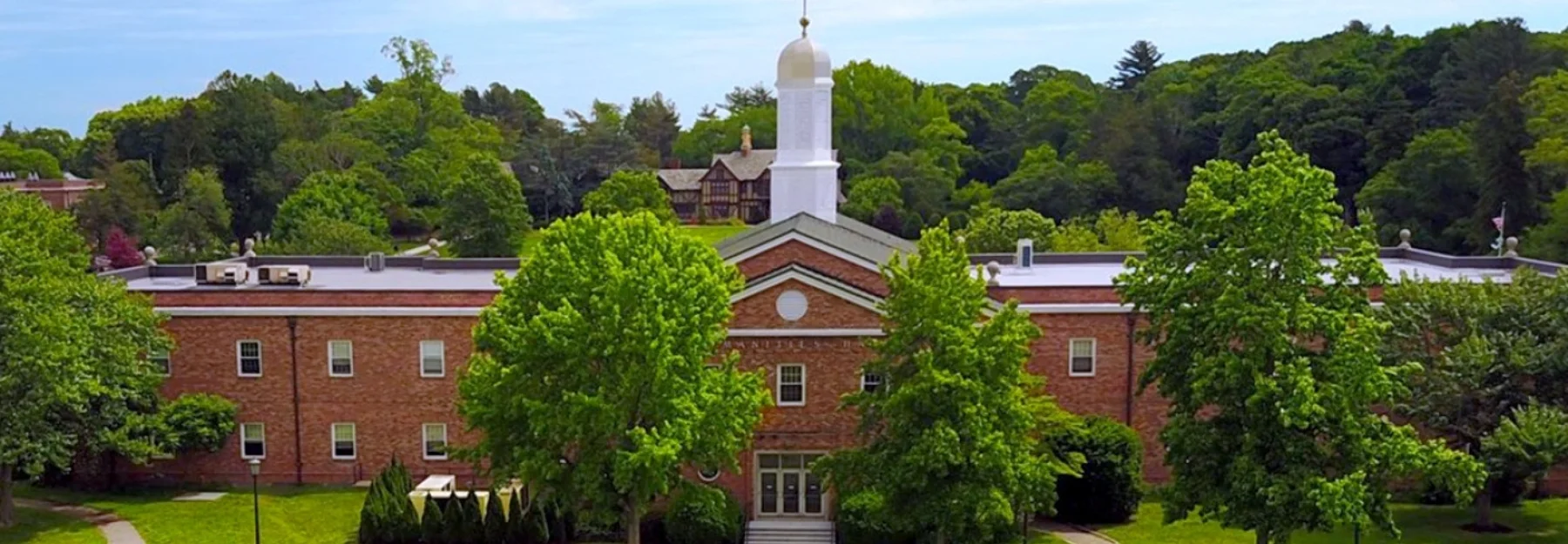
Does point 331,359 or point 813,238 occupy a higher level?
point 813,238

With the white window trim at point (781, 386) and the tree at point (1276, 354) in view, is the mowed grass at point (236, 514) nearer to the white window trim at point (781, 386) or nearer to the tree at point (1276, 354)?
the white window trim at point (781, 386)

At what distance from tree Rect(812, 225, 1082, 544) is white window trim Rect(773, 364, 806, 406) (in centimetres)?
525

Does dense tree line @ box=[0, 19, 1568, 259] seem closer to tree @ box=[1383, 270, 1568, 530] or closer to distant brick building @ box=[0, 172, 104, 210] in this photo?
distant brick building @ box=[0, 172, 104, 210]

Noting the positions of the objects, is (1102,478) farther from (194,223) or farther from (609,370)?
(194,223)

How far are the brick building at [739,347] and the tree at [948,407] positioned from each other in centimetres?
512

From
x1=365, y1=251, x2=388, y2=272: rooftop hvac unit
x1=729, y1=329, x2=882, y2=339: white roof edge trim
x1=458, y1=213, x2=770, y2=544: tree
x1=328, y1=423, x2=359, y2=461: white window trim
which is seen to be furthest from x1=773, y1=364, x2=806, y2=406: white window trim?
x1=365, y1=251, x2=388, y2=272: rooftop hvac unit

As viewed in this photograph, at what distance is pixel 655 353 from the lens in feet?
75.9

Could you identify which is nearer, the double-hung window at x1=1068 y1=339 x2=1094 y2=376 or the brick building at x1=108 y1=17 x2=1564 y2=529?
the brick building at x1=108 y1=17 x2=1564 y2=529

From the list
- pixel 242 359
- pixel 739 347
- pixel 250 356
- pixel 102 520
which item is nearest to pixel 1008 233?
Result: pixel 739 347

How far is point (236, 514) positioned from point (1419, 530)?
26.8 m

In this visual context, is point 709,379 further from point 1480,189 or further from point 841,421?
point 1480,189

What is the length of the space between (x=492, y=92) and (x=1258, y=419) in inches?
5376

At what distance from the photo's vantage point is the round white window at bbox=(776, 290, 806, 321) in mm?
28969

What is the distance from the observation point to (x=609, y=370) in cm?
2372
